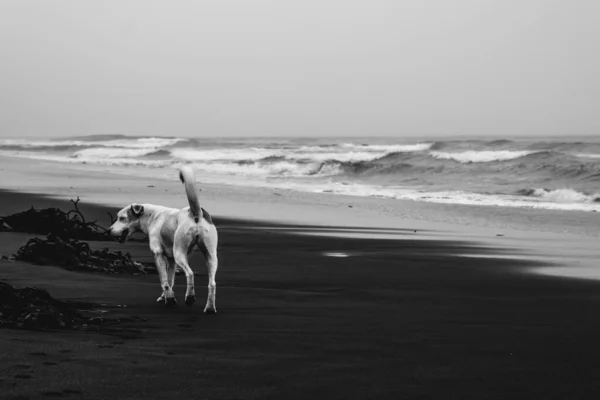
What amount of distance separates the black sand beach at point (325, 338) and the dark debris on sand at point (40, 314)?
18 cm

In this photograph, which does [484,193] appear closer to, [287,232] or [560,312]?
[287,232]

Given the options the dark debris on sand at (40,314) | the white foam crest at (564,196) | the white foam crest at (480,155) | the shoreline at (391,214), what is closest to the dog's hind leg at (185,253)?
the dark debris on sand at (40,314)

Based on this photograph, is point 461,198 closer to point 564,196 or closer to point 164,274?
A: point 564,196

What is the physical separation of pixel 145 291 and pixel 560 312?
3.66 metres

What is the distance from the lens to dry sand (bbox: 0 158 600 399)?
4.54 meters

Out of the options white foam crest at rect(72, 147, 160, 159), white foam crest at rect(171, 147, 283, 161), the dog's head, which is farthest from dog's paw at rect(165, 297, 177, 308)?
white foam crest at rect(72, 147, 160, 159)

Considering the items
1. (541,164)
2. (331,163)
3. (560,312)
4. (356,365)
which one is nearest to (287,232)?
(560,312)

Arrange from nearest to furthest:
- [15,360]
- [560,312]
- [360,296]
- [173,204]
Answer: [15,360] → [560,312] → [360,296] → [173,204]

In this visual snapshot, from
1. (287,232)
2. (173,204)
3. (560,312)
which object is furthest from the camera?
(173,204)

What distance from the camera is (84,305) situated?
643 cm

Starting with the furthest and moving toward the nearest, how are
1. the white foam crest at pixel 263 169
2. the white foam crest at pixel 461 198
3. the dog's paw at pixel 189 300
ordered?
1. the white foam crest at pixel 263 169
2. the white foam crest at pixel 461 198
3. the dog's paw at pixel 189 300

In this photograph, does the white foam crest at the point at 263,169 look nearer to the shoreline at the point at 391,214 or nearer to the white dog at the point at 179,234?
the shoreline at the point at 391,214

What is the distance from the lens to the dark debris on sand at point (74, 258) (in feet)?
27.6

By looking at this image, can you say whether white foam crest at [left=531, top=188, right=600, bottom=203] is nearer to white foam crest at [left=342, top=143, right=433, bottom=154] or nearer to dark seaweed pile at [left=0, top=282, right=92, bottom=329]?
dark seaweed pile at [left=0, top=282, right=92, bottom=329]
